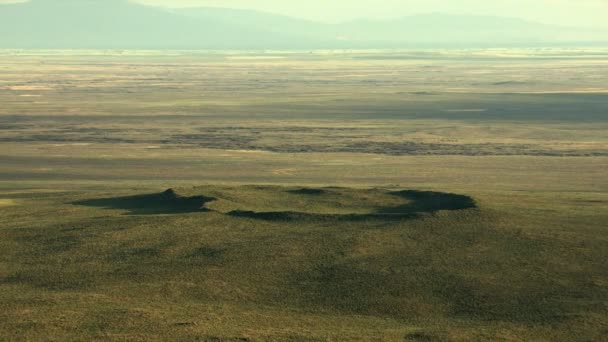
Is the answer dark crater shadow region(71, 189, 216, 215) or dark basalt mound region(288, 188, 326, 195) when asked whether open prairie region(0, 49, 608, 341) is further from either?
dark basalt mound region(288, 188, 326, 195)

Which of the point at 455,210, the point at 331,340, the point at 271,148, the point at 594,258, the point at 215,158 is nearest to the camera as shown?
the point at 331,340

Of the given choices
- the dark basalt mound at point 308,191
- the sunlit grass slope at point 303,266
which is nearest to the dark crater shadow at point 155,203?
the sunlit grass slope at point 303,266

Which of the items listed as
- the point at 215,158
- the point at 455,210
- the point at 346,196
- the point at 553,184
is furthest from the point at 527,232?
the point at 215,158

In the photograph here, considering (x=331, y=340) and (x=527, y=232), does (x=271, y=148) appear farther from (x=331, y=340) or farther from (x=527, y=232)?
(x=331, y=340)

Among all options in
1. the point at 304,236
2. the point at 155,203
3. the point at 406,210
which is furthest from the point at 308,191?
the point at 304,236

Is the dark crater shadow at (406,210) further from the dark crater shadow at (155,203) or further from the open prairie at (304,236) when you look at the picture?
the dark crater shadow at (155,203)

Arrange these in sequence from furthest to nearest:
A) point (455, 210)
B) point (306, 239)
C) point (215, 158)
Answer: point (215, 158) → point (455, 210) → point (306, 239)
